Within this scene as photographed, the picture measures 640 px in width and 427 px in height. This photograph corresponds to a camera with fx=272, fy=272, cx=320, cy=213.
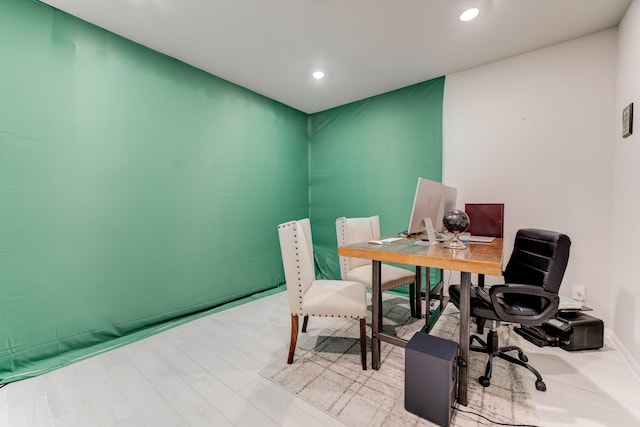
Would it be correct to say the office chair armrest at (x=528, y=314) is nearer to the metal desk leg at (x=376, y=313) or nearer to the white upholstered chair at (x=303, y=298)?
the metal desk leg at (x=376, y=313)

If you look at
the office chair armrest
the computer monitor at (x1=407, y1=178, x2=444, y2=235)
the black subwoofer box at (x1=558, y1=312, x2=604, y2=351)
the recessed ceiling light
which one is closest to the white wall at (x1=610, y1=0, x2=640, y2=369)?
the black subwoofer box at (x1=558, y1=312, x2=604, y2=351)

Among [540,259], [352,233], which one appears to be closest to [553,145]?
[540,259]

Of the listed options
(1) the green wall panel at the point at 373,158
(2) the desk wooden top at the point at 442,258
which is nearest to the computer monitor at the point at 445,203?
(1) the green wall panel at the point at 373,158

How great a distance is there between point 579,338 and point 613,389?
1.51 ft

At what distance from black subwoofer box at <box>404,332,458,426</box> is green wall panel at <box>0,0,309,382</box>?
2248 mm

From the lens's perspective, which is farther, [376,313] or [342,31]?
[342,31]

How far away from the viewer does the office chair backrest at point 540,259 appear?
1523mm

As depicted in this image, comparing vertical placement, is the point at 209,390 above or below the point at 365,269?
below

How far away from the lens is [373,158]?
11.9 feet

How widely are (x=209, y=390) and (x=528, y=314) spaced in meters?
1.96

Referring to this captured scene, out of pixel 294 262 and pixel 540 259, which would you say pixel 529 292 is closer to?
pixel 540 259

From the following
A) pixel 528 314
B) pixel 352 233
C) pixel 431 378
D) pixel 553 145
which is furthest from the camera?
pixel 352 233

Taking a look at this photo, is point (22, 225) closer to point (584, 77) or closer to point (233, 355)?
point (233, 355)

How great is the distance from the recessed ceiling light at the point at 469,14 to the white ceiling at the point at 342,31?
4 centimetres
